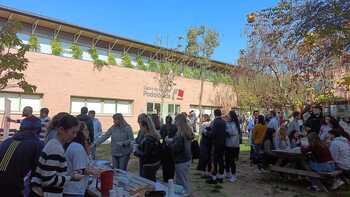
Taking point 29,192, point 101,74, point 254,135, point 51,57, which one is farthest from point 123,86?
point 29,192

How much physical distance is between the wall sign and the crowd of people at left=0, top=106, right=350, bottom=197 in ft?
67.6

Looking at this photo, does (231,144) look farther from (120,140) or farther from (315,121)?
(315,121)

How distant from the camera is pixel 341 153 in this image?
8820mm

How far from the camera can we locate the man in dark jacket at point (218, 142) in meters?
8.85

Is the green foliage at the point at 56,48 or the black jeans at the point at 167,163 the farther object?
the green foliage at the point at 56,48

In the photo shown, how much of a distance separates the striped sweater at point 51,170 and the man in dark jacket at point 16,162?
0.10 meters

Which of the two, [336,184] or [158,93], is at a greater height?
[158,93]

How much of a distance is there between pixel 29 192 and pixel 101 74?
25.2 meters

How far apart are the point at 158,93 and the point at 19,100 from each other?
13.7 metres

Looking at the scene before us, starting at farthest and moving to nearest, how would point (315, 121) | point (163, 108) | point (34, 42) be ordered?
point (163, 108), point (34, 42), point (315, 121)

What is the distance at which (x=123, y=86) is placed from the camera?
30172mm

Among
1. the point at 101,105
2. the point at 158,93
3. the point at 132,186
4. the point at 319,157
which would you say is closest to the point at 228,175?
the point at 319,157

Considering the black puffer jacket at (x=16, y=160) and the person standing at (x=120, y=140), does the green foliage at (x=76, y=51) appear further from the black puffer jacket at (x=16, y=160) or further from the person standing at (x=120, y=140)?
the black puffer jacket at (x=16, y=160)

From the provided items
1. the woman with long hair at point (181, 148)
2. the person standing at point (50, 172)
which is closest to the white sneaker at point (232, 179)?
the woman with long hair at point (181, 148)
